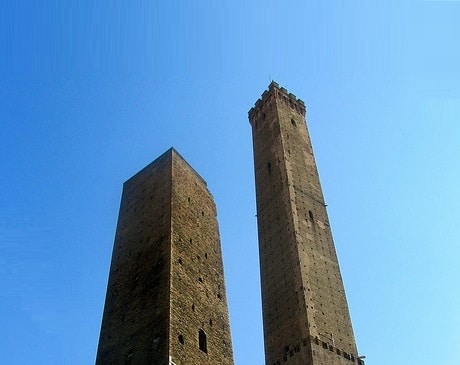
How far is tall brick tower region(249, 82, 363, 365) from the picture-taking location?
15.4 meters

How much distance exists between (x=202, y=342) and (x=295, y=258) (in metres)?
6.93

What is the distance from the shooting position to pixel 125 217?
13.9 metres

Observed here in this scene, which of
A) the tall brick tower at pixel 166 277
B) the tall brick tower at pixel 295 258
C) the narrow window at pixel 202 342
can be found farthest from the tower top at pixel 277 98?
the narrow window at pixel 202 342

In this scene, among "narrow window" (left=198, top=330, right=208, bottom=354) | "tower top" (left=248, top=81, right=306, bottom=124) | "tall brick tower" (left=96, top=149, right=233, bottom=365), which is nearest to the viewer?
"tall brick tower" (left=96, top=149, right=233, bottom=365)

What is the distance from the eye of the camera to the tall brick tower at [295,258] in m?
15.4

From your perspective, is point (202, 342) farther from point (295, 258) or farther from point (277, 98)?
point (277, 98)

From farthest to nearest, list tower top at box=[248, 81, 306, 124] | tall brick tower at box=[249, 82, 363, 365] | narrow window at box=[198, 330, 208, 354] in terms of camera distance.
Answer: tower top at box=[248, 81, 306, 124] → tall brick tower at box=[249, 82, 363, 365] → narrow window at box=[198, 330, 208, 354]

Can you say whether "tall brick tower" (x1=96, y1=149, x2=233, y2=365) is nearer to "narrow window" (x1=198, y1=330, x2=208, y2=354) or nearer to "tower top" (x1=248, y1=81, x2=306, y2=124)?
"narrow window" (x1=198, y1=330, x2=208, y2=354)

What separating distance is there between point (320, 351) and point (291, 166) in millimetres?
7517

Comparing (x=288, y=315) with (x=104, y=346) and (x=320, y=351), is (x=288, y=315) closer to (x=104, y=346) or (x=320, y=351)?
(x=320, y=351)

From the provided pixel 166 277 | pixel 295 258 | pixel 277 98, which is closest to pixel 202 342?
pixel 166 277

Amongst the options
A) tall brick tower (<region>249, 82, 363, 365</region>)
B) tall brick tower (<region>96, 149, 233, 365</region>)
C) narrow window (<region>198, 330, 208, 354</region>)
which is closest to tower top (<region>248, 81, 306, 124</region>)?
tall brick tower (<region>249, 82, 363, 365</region>)

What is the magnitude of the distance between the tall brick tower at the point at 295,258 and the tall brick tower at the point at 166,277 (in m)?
3.78

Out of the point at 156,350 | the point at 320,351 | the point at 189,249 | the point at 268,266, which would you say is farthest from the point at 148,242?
the point at 268,266
